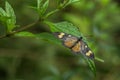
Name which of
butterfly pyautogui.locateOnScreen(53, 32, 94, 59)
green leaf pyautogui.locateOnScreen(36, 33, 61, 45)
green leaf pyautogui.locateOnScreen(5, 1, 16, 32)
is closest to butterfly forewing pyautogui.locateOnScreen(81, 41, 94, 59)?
butterfly pyautogui.locateOnScreen(53, 32, 94, 59)

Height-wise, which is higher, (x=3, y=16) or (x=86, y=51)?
(x=3, y=16)

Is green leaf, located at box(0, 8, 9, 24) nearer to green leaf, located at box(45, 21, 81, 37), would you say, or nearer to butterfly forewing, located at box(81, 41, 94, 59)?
green leaf, located at box(45, 21, 81, 37)

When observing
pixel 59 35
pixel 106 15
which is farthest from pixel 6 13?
pixel 106 15

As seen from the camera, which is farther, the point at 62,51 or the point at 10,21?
the point at 62,51

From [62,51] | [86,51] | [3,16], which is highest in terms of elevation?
[3,16]

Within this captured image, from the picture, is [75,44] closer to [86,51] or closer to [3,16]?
[86,51]

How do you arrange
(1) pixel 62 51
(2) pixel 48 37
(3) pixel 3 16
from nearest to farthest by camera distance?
(3) pixel 3 16 → (2) pixel 48 37 → (1) pixel 62 51

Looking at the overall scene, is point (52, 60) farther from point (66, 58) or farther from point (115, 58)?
point (115, 58)

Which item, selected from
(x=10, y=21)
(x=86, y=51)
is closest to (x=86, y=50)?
(x=86, y=51)
